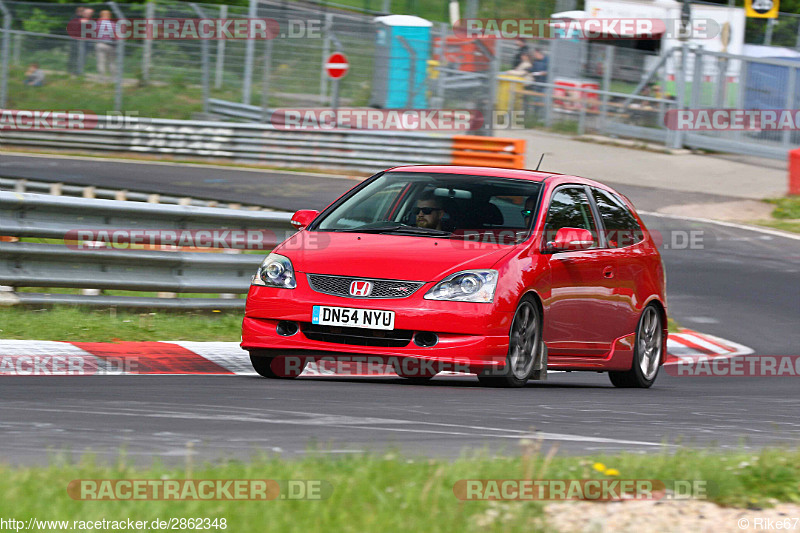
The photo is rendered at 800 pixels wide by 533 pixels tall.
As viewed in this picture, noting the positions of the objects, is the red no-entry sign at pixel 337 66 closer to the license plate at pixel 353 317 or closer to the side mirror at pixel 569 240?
the side mirror at pixel 569 240

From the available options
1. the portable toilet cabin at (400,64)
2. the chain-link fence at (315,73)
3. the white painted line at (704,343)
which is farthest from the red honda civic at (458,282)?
the portable toilet cabin at (400,64)

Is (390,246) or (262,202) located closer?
(390,246)

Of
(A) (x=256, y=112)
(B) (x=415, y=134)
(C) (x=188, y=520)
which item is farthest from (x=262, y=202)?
(C) (x=188, y=520)

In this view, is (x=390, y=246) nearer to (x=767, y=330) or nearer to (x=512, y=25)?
(x=767, y=330)

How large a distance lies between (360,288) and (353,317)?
0.58 feet

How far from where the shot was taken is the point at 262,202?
65.2 ft

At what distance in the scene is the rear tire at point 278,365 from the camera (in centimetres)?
812

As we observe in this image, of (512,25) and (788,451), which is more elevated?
(512,25)

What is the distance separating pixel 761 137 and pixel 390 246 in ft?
67.2

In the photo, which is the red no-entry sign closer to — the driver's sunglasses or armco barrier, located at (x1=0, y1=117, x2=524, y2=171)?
armco barrier, located at (x1=0, y1=117, x2=524, y2=171)

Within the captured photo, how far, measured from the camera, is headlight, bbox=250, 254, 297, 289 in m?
7.87

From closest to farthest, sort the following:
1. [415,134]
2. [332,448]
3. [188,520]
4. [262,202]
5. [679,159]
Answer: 1. [188,520]
2. [332,448]
3. [262,202]
4. [415,134]
5. [679,159]

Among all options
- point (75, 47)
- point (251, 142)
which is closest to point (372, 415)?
point (251, 142)

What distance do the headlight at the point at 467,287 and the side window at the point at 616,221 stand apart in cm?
191
